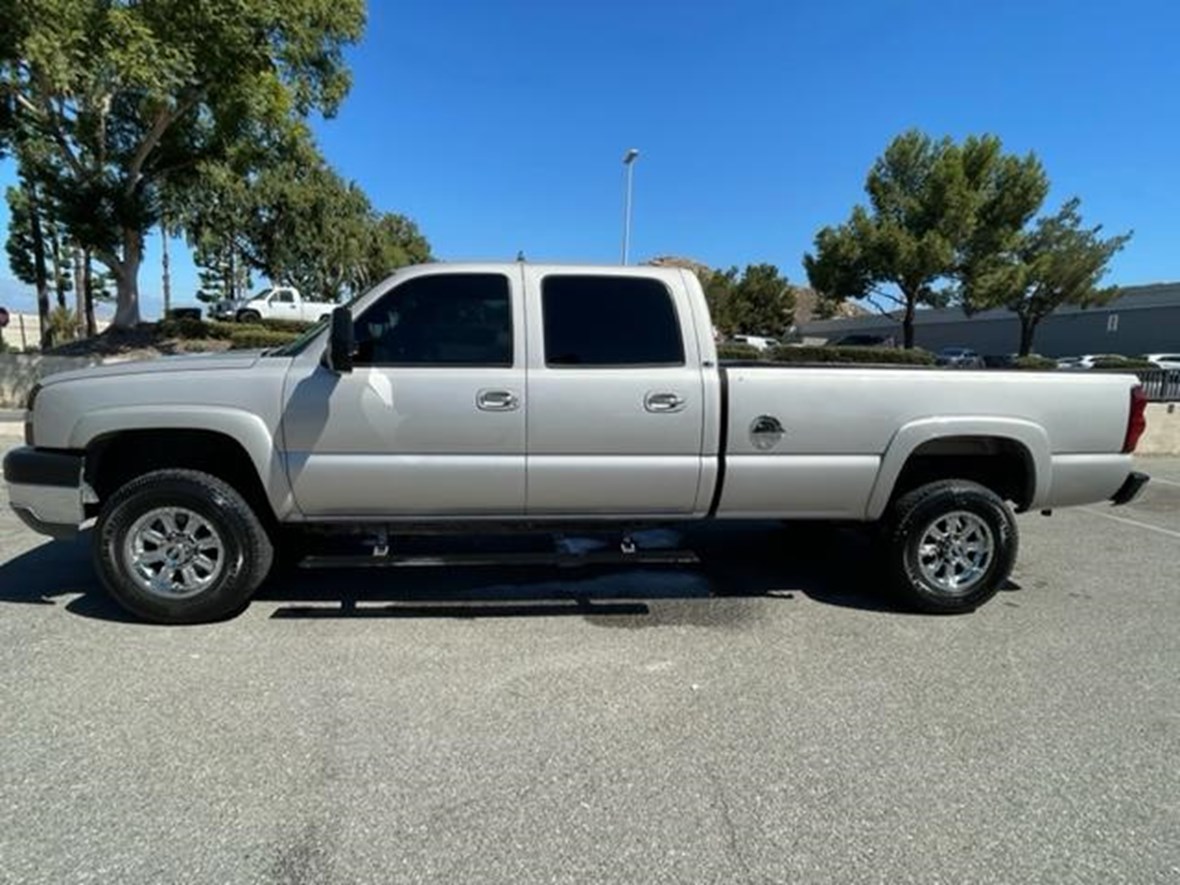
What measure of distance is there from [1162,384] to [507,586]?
1516cm

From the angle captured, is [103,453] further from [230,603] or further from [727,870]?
[727,870]

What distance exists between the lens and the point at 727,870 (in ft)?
8.04

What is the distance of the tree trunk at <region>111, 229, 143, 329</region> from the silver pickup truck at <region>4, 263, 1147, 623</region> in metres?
17.1

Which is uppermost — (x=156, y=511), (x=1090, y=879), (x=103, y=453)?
(x=103, y=453)

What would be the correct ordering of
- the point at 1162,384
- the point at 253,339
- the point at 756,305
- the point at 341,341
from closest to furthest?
the point at 341,341 < the point at 1162,384 < the point at 253,339 < the point at 756,305

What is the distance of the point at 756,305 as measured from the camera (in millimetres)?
68812

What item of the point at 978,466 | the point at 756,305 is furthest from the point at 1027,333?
the point at 978,466

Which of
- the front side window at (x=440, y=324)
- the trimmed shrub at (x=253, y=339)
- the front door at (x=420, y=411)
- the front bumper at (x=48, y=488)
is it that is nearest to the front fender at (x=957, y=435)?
the front door at (x=420, y=411)

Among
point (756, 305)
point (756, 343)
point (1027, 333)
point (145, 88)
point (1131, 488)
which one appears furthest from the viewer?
point (756, 305)

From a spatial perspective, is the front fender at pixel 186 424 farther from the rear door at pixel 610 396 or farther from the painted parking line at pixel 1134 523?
the painted parking line at pixel 1134 523

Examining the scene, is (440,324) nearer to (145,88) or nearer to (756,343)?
(145,88)

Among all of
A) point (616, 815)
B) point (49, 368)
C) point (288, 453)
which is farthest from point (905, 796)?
point (49, 368)

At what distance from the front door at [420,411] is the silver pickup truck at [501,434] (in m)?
0.01

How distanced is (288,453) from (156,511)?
32.1 inches
